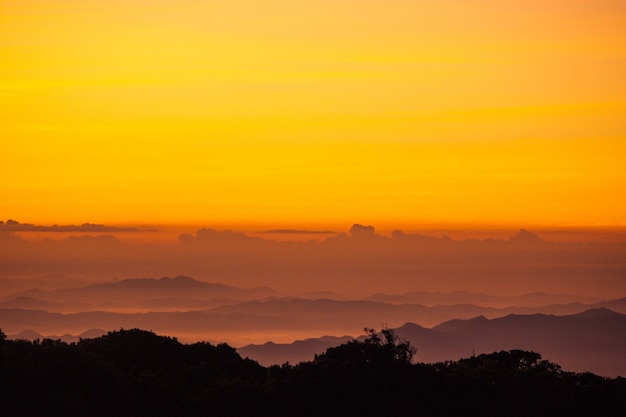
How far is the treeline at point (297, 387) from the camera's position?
43.5 meters

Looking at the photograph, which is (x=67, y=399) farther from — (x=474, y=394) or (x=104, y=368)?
(x=474, y=394)

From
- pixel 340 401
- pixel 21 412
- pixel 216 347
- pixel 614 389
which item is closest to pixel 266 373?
pixel 216 347

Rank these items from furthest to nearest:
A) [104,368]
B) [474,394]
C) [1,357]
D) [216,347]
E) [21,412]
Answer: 1. [216,347]
2. [474,394]
3. [104,368]
4. [1,357]
5. [21,412]

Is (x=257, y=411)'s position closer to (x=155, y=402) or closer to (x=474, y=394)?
(x=155, y=402)

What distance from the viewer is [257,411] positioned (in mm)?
45312

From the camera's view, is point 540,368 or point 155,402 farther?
point 540,368

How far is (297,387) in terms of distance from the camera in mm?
48688

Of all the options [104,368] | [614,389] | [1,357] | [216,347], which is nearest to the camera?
[1,357]

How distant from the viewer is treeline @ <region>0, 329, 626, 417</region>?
4353 cm

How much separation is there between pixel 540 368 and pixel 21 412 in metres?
32.2

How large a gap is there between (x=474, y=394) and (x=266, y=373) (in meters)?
15.0

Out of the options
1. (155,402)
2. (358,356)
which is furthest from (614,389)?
(155,402)

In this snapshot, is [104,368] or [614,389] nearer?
[104,368]

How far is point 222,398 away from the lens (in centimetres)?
4509
